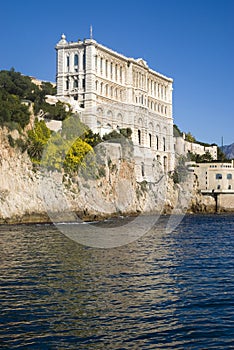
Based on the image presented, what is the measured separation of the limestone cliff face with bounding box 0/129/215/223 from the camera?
4388 cm

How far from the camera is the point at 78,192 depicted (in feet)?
171

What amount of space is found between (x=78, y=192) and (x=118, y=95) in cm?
2592

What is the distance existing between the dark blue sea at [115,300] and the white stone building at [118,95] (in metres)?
44.4

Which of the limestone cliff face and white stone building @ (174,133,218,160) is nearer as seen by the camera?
the limestone cliff face

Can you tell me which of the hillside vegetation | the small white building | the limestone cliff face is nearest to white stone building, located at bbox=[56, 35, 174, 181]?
the limestone cliff face

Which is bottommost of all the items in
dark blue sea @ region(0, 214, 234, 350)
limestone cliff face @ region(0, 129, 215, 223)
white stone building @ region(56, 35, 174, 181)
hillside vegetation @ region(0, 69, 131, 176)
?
dark blue sea @ region(0, 214, 234, 350)

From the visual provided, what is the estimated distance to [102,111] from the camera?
227 ft

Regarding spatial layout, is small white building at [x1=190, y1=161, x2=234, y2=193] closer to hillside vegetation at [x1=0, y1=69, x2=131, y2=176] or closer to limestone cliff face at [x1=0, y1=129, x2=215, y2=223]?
limestone cliff face at [x1=0, y1=129, x2=215, y2=223]

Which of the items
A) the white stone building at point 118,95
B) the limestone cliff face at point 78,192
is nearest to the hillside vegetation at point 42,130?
the limestone cliff face at point 78,192

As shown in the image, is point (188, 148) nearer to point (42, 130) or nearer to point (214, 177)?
point (214, 177)

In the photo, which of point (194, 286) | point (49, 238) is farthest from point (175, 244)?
point (194, 286)

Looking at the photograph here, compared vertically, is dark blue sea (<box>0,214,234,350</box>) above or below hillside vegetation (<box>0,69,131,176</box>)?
below

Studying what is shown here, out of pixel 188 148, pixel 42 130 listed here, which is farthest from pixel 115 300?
pixel 188 148

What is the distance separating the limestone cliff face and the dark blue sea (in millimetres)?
19800
